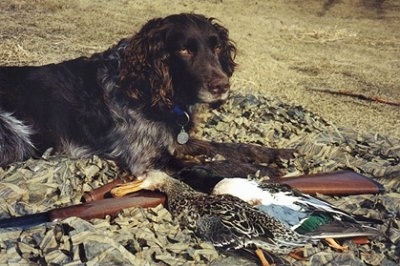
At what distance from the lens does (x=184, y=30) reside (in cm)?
491

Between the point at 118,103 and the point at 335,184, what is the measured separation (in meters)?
1.58

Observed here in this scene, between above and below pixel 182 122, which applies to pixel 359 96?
below

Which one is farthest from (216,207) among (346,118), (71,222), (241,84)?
(346,118)

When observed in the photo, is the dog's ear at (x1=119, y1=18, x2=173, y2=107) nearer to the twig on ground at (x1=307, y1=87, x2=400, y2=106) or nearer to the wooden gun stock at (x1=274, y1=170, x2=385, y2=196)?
the wooden gun stock at (x1=274, y1=170, x2=385, y2=196)

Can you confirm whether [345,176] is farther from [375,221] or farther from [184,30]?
[184,30]

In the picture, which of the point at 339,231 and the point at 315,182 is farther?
the point at 315,182

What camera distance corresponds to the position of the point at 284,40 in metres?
7.50

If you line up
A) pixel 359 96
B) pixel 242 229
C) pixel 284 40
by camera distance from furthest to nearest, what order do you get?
pixel 284 40 → pixel 359 96 → pixel 242 229

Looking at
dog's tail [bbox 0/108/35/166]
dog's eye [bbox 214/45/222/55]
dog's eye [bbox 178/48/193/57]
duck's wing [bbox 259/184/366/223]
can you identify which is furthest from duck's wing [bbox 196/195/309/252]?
dog's tail [bbox 0/108/35/166]

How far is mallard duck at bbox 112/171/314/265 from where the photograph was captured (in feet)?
13.7

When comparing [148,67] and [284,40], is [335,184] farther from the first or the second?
[284,40]

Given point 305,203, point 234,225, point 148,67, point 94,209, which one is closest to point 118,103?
point 148,67

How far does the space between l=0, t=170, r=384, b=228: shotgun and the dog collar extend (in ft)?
1.19

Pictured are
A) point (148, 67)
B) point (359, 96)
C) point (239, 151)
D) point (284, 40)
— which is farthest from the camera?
point (284, 40)
